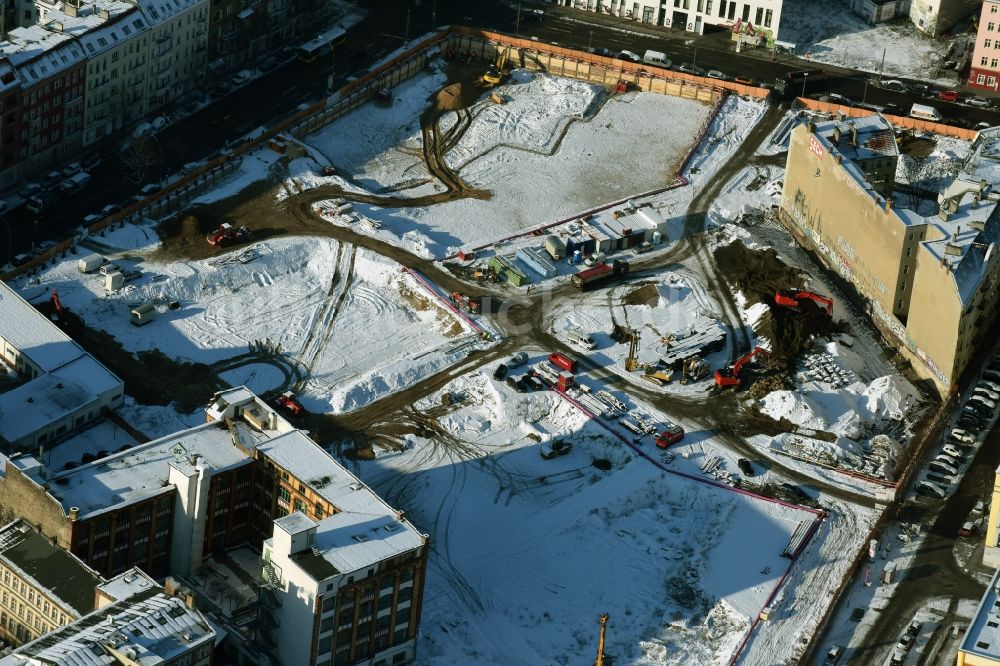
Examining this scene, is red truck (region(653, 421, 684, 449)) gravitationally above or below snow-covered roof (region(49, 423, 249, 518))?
below

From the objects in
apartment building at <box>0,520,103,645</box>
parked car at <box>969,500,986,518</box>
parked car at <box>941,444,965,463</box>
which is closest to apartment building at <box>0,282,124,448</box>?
apartment building at <box>0,520,103,645</box>

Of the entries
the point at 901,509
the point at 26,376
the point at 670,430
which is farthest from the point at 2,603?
the point at 901,509

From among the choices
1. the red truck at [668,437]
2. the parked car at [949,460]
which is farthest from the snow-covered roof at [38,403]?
the parked car at [949,460]

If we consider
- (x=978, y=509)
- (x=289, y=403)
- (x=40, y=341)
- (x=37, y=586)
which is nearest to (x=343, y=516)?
(x=37, y=586)

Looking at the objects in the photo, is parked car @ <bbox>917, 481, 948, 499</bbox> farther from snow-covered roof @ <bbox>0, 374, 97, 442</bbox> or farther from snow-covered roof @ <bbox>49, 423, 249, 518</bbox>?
snow-covered roof @ <bbox>0, 374, 97, 442</bbox>

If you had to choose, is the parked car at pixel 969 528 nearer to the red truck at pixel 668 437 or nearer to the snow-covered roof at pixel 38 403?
the red truck at pixel 668 437

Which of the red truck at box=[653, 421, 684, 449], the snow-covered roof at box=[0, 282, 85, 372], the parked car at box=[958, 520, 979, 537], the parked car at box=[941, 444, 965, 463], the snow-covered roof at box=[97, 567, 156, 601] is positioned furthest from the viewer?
the snow-covered roof at box=[0, 282, 85, 372]

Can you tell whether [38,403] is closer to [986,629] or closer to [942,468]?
[942,468]

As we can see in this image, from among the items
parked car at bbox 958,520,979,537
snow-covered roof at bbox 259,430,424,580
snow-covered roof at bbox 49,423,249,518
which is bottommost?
parked car at bbox 958,520,979,537
